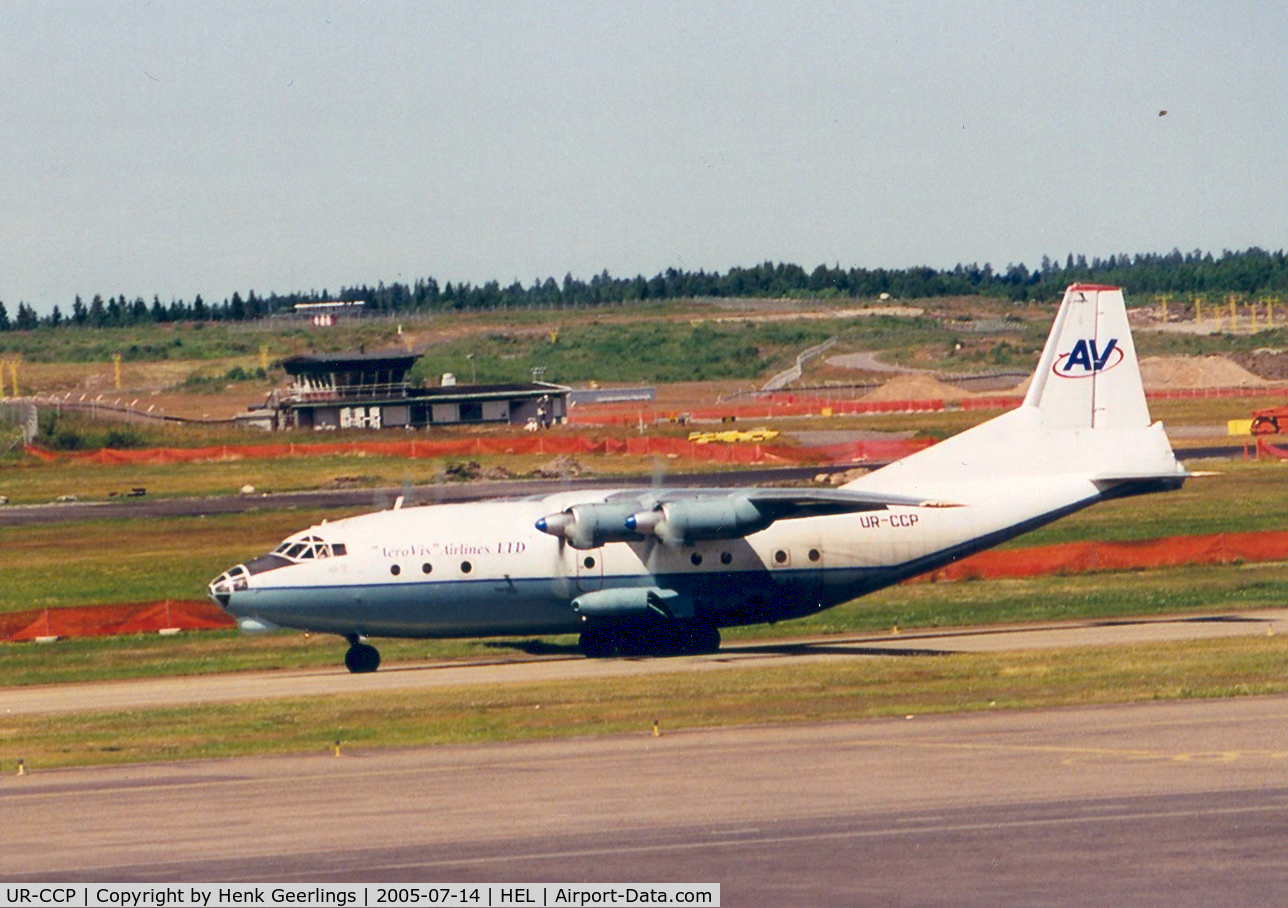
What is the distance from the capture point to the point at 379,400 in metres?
114

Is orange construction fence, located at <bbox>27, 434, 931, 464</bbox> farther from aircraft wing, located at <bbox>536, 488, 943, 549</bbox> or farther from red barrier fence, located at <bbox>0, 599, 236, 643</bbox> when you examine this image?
aircraft wing, located at <bbox>536, 488, 943, 549</bbox>

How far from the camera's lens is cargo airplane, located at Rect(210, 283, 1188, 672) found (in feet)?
111

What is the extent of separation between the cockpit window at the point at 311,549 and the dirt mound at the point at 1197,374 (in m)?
117

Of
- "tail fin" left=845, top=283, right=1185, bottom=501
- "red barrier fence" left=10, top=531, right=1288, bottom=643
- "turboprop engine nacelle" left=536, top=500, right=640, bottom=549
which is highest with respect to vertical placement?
"tail fin" left=845, top=283, right=1185, bottom=501

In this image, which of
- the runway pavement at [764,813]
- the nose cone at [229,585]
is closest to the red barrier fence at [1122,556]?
the nose cone at [229,585]

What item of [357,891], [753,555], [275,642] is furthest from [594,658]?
[357,891]

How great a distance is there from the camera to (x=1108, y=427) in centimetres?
3634

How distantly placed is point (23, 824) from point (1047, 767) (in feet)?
43.1

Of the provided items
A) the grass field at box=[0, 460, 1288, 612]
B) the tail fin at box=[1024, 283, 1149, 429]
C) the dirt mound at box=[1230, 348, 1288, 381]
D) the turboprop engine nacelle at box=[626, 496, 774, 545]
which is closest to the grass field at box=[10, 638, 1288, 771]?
the turboprop engine nacelle at box=[626, 496, 774, 545]

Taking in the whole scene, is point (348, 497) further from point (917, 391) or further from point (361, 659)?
point (917, 391)

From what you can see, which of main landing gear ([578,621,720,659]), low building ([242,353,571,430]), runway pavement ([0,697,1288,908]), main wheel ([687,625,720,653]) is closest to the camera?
runway pavement ([0,697,1288,908])

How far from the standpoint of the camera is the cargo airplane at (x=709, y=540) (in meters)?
33.7

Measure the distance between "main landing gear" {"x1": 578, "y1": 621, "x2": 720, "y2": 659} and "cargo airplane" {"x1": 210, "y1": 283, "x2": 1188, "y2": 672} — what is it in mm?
45

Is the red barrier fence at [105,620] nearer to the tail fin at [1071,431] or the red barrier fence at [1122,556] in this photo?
the red barrier fence at [1122,556]
